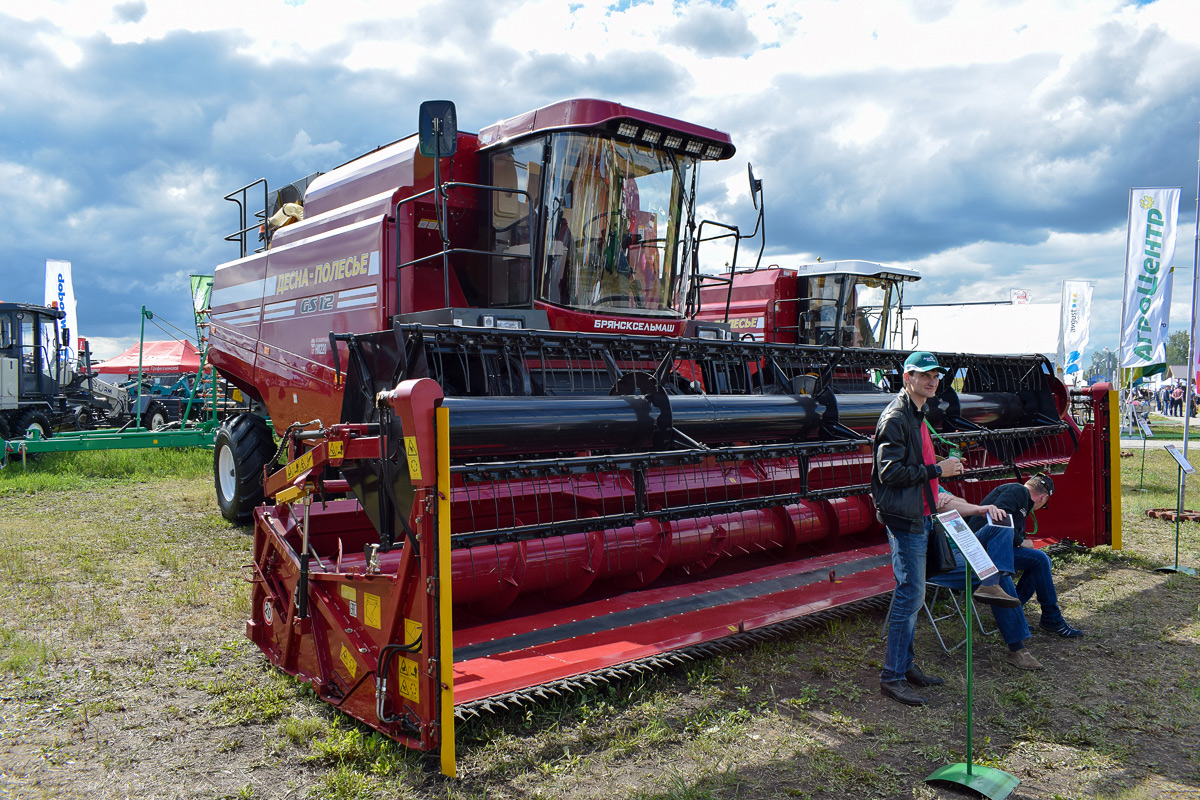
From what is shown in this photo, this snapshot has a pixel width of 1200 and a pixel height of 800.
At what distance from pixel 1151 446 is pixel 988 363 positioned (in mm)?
14604

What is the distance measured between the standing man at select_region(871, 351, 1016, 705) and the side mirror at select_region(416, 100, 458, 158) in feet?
8.43

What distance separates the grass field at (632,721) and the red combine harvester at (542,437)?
0.17 m

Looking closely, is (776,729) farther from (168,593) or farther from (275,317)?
(275,317)

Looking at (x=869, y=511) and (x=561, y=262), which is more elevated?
(x=561, y=262)

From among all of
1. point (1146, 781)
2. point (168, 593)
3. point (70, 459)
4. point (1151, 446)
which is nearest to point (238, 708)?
point (168, 593)

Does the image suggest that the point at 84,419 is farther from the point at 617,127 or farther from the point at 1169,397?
the point at 1169,397

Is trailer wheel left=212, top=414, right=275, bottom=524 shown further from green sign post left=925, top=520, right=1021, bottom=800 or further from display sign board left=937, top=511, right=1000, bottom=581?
green sign post left=925, top=520, right=1021, bottom=800

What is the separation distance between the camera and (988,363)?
250 inches

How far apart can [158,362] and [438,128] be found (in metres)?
22.7

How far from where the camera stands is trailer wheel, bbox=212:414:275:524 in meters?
7.19

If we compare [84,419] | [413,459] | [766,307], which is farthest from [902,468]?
[84,419]

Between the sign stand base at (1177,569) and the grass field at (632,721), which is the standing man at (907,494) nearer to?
the grass field at (632,721)

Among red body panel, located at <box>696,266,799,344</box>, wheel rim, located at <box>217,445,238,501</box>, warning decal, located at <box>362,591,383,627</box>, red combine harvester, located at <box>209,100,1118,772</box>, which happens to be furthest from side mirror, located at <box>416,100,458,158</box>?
red body panel, located at <box>696,266,799,344</box>

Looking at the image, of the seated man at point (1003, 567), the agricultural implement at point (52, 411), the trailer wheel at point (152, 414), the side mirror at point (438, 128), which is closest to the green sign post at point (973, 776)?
the seated man at point (1003, 567)
